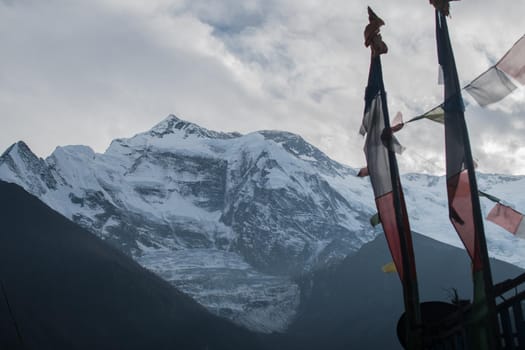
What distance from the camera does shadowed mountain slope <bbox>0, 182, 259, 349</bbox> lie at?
110m

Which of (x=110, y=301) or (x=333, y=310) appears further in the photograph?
(x=333, y=310)

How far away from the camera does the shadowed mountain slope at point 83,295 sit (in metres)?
110

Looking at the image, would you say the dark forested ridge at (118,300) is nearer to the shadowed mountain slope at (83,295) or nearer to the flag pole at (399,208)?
the shadowed mountain slope at (83,295)

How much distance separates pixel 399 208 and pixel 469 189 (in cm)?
119

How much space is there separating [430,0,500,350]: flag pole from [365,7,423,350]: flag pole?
0.92 m

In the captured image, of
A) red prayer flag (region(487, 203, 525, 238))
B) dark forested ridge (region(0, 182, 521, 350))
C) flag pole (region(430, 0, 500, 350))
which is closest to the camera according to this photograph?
flag pole (region(430, 0, 500, 350))

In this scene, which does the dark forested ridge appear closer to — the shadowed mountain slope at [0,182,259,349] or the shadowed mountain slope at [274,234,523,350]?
the shadowed mountain slope at [0,182,259,349]

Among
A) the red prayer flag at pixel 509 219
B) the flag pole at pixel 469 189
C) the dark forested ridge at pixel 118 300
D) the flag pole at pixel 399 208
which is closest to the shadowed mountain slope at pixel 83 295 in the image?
the dark forested ridge at pixel 118 300

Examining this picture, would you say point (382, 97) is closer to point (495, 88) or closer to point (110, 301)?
point (495, 88)

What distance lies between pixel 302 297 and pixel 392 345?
70084 millimetres

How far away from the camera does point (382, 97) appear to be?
1091 cm

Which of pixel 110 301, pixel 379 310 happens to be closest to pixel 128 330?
pixel 110 301

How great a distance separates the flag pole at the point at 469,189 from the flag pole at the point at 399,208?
3.03 feet

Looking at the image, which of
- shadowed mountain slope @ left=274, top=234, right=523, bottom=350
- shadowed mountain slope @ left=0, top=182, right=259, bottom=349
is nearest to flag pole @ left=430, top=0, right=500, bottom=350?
shadowed mountain slope @ left=0, top=182, right=259, bottom=349
